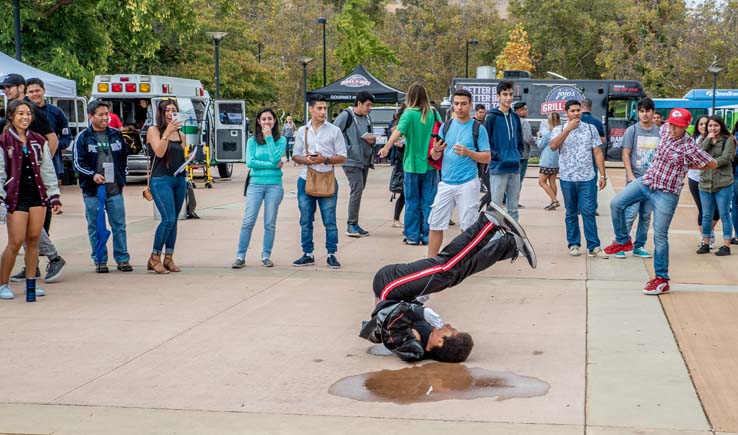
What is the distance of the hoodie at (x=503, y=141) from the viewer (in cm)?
1120

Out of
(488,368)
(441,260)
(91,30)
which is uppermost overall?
(91,30)

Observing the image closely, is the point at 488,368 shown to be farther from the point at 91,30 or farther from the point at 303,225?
the point at 91,30

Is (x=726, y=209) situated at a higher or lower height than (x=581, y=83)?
lower

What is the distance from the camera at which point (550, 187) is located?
16.6m

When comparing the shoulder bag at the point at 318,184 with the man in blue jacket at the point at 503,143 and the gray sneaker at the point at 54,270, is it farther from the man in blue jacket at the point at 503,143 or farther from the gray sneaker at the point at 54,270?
the gray sneaker at the point at 54,270

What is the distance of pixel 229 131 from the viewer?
80.0 ft

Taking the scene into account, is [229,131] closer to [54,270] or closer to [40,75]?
[40,75]

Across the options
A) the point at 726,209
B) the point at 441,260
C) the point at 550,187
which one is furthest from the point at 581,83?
the point at 441,260

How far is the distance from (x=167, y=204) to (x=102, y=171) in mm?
729

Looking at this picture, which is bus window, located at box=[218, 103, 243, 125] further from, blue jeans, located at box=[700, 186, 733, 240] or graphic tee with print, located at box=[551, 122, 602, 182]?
blue jeans, located at box=[700, 186, 733, 240]

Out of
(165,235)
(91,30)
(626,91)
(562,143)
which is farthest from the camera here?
(626,91)

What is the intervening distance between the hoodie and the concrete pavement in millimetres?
1060

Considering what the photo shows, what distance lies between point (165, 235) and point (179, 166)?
693 millimetres

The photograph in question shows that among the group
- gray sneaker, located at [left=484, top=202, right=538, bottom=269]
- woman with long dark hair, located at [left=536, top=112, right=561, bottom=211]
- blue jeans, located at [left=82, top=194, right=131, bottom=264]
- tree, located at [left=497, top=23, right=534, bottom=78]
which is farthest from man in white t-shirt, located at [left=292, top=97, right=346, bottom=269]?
tree, located at [left=497, top=23, right=534, bottom=78]
